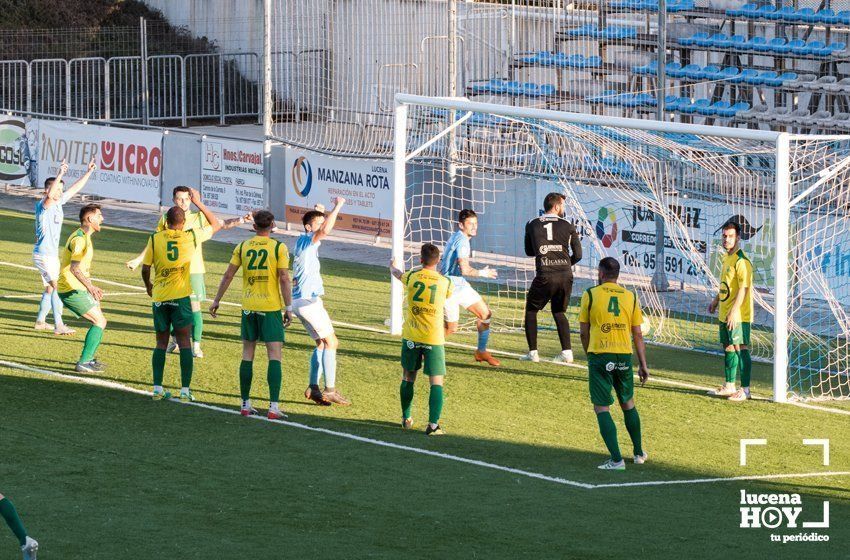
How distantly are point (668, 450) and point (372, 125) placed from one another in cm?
1577

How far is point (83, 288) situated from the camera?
48.2 feet

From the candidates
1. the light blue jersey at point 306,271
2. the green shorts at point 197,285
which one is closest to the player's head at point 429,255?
the light blue jersey at point 306,271

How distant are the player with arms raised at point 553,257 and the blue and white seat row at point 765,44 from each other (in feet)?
37.0

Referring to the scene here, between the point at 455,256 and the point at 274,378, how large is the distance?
10.6ft

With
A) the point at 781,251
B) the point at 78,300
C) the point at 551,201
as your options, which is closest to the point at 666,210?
the point at 551,201

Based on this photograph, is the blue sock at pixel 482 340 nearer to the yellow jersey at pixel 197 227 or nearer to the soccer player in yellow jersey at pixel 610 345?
the yellow jersey at pixel 197 227

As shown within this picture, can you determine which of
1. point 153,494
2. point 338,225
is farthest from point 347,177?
point 153,494

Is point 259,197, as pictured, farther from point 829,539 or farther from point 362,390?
point 829,539

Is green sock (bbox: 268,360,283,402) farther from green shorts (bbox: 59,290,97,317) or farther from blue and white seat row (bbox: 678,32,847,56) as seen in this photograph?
blue and white seat row (bbox: 678,32,847,56)

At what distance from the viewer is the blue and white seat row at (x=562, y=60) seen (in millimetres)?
28016

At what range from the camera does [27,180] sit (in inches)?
1224

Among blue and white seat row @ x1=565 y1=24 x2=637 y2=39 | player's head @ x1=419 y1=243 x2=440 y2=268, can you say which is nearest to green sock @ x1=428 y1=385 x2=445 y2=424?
player's head @ x1=419 y1=243 x2=440 y2=268

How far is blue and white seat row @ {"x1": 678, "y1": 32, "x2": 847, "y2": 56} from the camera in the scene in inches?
985

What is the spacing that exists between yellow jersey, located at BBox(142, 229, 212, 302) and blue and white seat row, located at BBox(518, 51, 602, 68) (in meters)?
16.3
